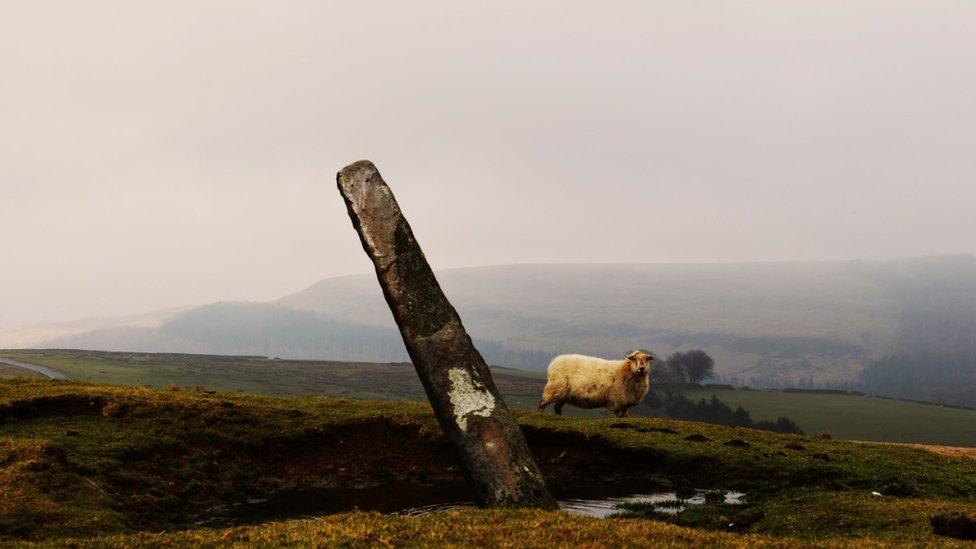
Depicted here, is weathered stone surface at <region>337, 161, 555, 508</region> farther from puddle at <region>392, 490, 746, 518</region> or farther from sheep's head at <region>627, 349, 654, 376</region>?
sheep's head at <region>627, 349, 654, 376</region>

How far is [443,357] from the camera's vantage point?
18000 millimetres

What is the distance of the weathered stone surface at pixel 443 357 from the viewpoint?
651 inches

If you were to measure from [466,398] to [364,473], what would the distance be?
10809mm

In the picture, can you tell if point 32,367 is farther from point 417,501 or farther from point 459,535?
point 459,535

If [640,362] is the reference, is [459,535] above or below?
below

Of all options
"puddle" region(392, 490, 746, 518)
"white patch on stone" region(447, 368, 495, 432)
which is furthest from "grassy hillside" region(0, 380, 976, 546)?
"white patch on stone" region(447, 368, 495, 432)

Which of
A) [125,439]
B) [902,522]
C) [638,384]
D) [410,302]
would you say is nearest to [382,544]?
[410,302]

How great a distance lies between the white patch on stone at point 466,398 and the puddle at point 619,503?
396 cm

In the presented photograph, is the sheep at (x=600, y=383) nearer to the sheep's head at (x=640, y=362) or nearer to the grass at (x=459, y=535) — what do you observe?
the sheep's head at (x=640, y=362)

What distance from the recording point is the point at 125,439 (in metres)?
25.4

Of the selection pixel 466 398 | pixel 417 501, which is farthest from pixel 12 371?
pixel 466 398

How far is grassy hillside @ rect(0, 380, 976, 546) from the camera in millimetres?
13867

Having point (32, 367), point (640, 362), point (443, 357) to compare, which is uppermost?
point (443, 357)

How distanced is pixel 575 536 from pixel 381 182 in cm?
1167
